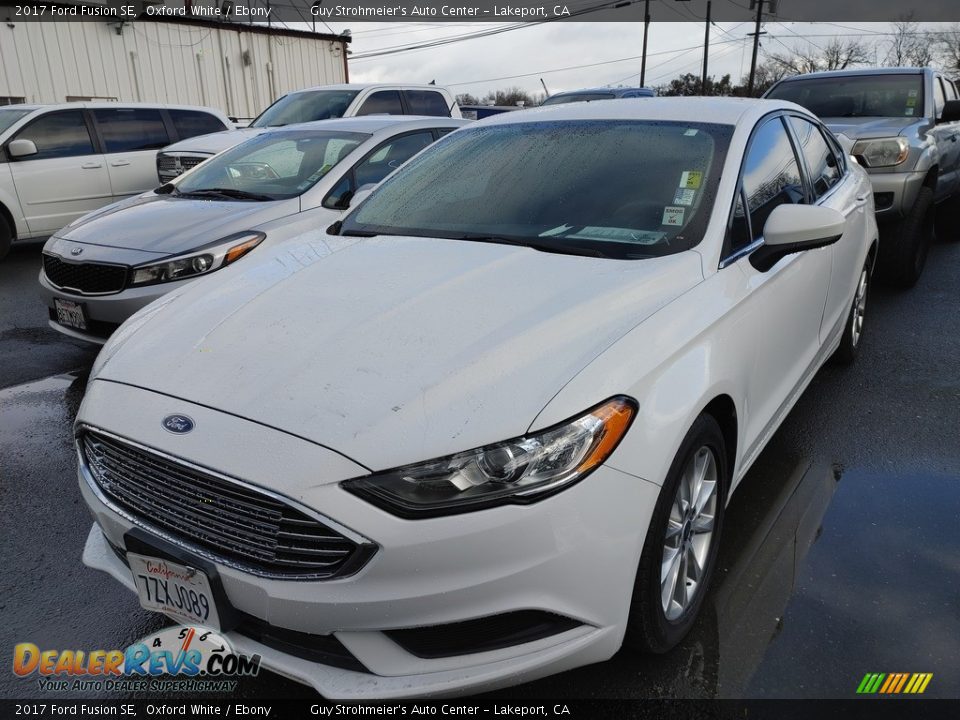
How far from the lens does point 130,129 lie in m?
9.11

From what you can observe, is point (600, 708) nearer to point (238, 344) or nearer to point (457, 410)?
point (457, 410)

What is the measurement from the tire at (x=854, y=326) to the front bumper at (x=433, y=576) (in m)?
3.02

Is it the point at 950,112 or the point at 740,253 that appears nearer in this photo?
the point at 740,253

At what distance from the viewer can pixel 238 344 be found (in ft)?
7.07

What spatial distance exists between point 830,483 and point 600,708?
1.76 metres

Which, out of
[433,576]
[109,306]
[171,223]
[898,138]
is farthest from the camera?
[898,138]

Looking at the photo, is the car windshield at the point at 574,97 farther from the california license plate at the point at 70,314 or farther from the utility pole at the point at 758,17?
the utility pole at the point at 758,17

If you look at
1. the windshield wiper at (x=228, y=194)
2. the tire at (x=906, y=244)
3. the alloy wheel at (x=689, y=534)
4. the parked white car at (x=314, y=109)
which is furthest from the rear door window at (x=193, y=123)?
the alloy wheel at (x=689, y=534)

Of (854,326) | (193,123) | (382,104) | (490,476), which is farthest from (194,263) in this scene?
(193,123)

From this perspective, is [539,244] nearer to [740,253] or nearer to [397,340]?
[740,253]

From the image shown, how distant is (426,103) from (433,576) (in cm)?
945

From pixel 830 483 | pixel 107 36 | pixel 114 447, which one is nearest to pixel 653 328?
pixel 114 447
